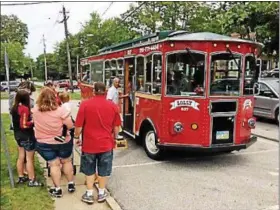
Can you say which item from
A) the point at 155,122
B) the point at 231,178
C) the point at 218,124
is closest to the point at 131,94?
the point at 155,122

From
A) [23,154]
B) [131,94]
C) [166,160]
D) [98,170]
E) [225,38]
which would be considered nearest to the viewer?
[98,170]

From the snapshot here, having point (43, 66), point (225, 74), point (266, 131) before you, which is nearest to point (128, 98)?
point (225, 74)

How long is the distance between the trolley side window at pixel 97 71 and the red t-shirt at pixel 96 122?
7281mm

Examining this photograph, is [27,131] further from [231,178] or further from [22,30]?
[231,178]

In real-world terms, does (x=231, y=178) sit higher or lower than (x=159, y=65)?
lower

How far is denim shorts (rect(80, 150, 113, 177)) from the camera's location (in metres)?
5.05

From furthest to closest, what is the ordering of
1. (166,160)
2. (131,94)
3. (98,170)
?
(131,94) → (166,160) → (98,170)

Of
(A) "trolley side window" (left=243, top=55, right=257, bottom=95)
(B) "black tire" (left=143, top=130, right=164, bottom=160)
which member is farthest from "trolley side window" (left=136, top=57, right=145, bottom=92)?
(A) "trolley side window" (left=243, top=55, right=257, bottom=95)

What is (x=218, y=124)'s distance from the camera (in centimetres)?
695

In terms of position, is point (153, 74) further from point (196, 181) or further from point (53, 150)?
point (53, 150)

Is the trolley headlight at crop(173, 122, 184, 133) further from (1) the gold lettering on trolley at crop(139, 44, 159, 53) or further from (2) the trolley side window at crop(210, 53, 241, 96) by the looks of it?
(1) the gold lettering on trolley at crop(139, 44, 159, 53)

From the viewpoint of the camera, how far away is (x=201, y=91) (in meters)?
6.80

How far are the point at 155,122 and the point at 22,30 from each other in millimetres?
3205

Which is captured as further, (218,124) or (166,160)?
(166,160)
